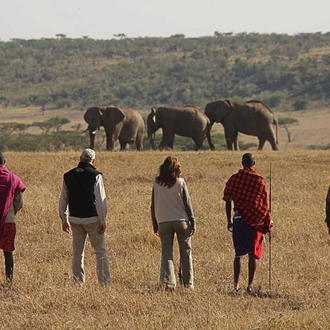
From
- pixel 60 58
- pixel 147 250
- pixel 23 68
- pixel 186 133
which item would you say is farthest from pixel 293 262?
pixel 60 58

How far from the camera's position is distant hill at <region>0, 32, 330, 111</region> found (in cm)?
9781

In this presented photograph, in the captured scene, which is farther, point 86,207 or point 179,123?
point 179,123

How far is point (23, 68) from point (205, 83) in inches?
1116

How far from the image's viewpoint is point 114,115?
34.9m

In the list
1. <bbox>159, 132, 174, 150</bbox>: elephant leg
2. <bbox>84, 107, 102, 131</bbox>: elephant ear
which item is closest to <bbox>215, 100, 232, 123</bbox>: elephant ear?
<bbox>159, 132, 174, 150</bbox>: elephant leg

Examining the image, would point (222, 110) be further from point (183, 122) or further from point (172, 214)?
point (172, 214)

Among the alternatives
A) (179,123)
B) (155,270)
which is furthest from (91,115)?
(155,270)

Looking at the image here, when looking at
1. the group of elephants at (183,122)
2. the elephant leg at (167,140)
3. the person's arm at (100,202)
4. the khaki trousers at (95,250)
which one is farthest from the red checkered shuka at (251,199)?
the elephant leg at (167,140)

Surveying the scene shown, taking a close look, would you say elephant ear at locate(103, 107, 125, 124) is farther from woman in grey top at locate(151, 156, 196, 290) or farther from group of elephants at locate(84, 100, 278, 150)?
woman in grey top at locate(151, 156, 196, 290)

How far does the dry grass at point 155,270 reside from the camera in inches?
351

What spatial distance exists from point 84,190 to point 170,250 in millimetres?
1117

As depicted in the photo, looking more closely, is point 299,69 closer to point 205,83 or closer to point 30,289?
point 205,83

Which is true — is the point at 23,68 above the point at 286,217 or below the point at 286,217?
below

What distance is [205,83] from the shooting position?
106 m
